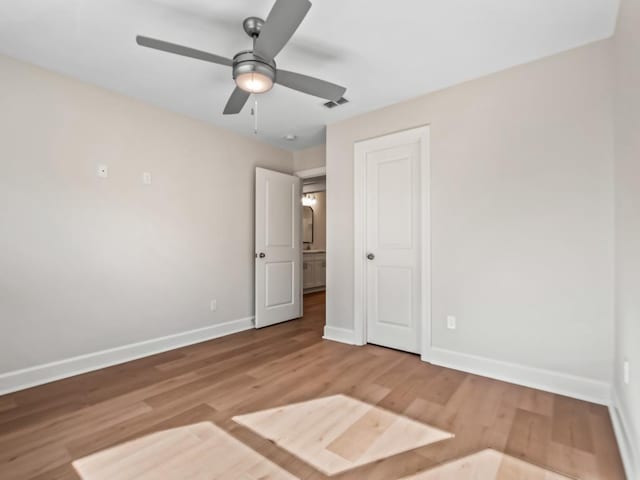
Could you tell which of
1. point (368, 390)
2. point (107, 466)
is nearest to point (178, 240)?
point (107, 466)

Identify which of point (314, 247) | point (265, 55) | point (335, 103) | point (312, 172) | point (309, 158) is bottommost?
point (314, 247)

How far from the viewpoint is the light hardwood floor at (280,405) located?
1569mm

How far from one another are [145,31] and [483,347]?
342cm

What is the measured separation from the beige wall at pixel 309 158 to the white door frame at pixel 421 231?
3.67 ft

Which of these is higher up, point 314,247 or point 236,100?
point 236,100

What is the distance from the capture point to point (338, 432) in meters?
1.80

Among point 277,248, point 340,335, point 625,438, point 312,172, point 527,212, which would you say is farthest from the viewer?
point 312,172

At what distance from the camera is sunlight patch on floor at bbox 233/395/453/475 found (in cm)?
160

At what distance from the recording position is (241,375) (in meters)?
2.60

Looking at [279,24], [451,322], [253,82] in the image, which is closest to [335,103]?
[253,82]

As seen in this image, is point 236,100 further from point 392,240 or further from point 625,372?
point 625,372

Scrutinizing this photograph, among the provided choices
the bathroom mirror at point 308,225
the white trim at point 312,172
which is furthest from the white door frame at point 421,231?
the bathroom mirror at point 308,225

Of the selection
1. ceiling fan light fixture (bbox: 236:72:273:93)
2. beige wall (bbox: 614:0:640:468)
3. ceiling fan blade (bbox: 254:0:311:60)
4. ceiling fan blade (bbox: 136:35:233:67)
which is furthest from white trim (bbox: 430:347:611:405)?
ceiling fan blade (bbox: 136:35:233:67)

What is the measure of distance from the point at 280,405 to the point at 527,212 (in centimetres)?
229
